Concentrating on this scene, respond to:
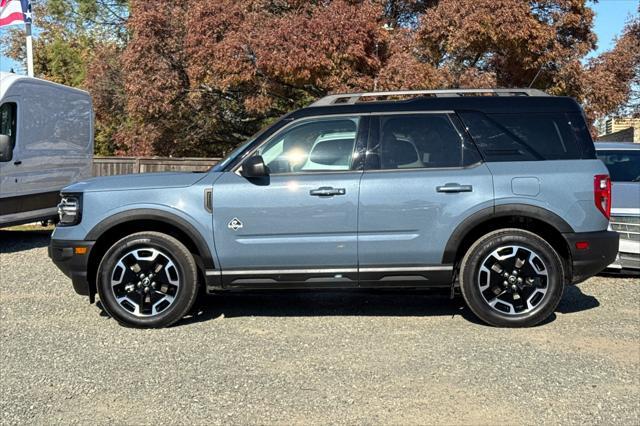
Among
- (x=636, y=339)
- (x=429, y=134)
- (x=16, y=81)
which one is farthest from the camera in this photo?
(x=16, y=81)

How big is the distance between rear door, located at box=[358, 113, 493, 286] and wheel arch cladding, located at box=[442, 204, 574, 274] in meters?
0.06

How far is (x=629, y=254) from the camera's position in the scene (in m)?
7.45

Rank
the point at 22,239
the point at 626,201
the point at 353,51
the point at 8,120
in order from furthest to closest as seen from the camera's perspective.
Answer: the point at 353,51 → the point at 22,239 → the point at 8,120 → the point at 626,201

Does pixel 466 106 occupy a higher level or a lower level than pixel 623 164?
higher

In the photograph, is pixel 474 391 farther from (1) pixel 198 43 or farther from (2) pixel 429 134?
(1) pixel 198 43

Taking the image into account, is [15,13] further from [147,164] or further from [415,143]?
[415,143]

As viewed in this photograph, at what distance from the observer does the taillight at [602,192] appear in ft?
17.7

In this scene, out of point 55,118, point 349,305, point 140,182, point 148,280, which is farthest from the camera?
point 55,118

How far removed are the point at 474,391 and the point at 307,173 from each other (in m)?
2.35

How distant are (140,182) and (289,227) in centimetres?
144

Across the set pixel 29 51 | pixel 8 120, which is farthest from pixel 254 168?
pixel 29 51

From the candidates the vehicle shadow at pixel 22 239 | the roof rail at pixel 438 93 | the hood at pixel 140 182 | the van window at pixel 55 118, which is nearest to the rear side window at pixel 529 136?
the roof rail at pixel 438 93

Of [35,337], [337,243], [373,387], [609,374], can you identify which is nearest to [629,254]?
[609,374]

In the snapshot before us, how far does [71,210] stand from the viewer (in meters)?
5.60
